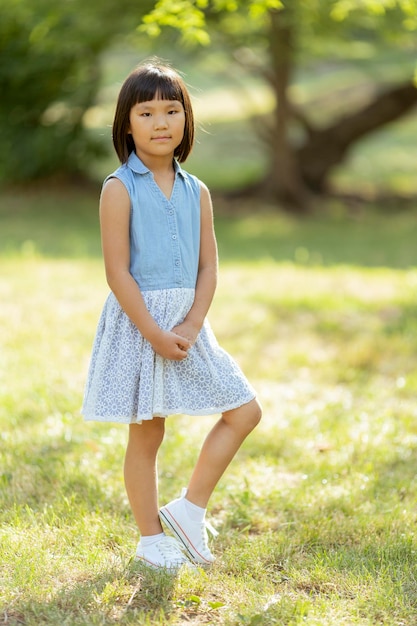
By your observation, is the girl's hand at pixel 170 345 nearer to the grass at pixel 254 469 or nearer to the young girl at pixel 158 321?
the young girl at pixel 158 321

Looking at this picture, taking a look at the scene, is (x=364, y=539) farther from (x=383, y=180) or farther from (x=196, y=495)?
(x=383, y=180)

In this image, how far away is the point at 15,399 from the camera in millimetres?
4465

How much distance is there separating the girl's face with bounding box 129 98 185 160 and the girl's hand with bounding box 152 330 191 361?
58 centimetres

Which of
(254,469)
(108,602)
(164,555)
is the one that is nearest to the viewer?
(108,602)

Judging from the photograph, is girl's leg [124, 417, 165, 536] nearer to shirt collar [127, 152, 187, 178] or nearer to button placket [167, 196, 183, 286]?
button placket [167, 196, 183, 286]

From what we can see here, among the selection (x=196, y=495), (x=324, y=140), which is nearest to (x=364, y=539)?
(x=196, y=495)

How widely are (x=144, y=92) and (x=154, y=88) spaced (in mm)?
33

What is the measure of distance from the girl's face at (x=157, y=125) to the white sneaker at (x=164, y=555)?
4.14ft

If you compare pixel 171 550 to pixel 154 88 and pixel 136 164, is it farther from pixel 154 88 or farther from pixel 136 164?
pixel 154 88

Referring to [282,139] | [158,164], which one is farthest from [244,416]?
[282,139]

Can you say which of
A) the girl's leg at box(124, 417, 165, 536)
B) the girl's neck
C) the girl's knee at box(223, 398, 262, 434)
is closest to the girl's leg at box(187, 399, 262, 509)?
the girl's knee at box(223, 398, 262, 434)

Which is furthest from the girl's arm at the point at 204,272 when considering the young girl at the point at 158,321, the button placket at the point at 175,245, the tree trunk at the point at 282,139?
the tree trunk at the point at 282,139

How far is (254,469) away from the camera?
3.80 m

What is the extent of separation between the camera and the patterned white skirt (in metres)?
2.70
